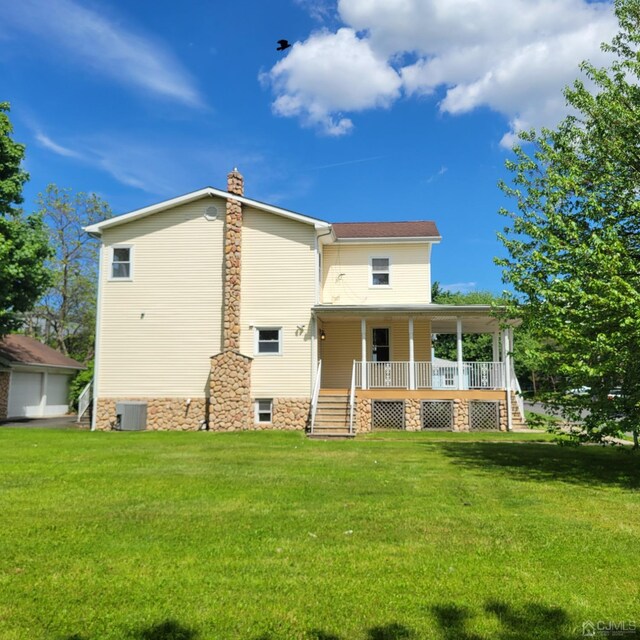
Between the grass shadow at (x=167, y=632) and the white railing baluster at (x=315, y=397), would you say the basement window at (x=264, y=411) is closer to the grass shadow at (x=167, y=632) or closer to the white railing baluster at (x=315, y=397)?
the white railing baluster at (x=315, y=397)

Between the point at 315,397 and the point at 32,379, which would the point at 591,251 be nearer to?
the point at 315,397

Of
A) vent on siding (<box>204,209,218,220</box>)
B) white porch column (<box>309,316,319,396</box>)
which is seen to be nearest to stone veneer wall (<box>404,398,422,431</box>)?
white porch column (<box>309,316,319,396</box>)

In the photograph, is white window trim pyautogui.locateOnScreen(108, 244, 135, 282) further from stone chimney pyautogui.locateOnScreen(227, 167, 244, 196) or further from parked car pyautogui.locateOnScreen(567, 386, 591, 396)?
parked car pyautogui.locateOnScreen(567, 386, 591, 396)

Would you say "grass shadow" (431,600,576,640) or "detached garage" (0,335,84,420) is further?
"detached garage" (0,335,84,420)

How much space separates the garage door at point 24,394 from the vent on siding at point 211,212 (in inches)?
500

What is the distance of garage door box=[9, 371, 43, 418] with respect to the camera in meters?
24.5

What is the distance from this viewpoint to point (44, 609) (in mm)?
3662

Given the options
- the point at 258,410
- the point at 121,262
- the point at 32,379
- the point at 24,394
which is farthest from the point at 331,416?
the point at 32,379

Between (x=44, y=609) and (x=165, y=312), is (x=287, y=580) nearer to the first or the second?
(x=44, y=609)

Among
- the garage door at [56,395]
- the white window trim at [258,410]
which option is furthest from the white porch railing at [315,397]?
the garage door at [56,395]

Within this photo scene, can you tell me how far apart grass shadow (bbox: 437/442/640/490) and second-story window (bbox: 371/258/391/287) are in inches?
325

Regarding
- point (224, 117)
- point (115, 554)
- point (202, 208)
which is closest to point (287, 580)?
point (115, 554)

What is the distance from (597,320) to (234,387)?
11942 millimetres

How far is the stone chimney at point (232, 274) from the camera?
59.9ft
